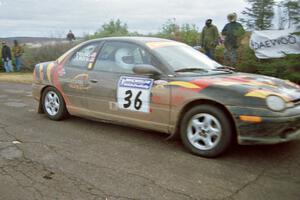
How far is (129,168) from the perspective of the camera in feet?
14.6

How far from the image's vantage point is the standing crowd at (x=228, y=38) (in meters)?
11.1

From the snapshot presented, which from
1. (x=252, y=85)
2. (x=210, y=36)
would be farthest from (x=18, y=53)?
(x=252, y=85)

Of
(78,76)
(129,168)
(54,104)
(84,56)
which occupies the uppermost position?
(84,56)

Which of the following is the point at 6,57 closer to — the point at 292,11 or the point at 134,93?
the point at 292,11

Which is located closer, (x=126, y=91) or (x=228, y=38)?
(x=126, y=91)

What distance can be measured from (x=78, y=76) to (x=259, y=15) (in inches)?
271

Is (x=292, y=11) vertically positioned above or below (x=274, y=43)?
above

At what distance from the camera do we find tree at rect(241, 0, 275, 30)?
35.6ft

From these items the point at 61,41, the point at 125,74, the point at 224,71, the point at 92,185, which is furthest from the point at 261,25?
the point at 61,41

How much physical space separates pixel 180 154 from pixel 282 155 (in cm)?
131

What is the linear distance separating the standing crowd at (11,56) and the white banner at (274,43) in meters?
11.5

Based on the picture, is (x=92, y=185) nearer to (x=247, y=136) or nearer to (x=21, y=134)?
(x=247, y=136)

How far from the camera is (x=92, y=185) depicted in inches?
156

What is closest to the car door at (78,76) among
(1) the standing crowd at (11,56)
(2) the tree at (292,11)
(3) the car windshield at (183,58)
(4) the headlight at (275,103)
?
(3) the car windshield at (183,58)
